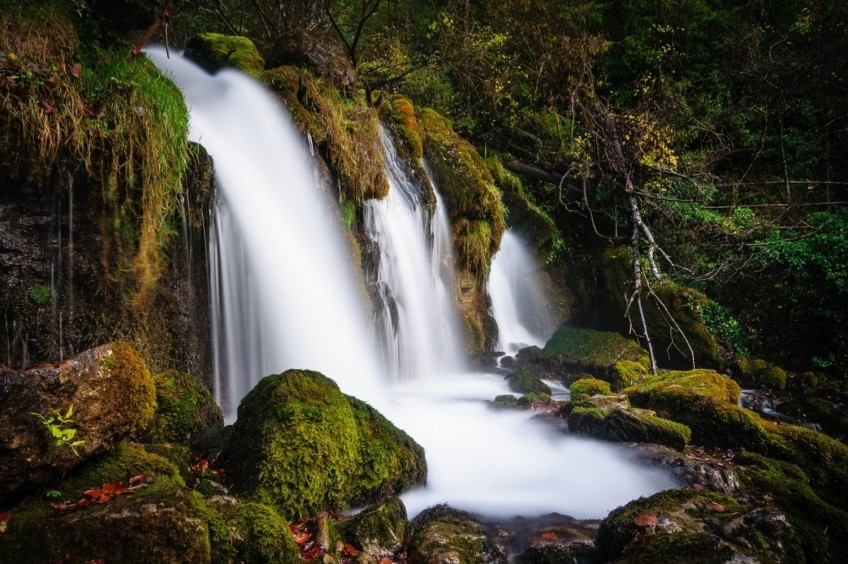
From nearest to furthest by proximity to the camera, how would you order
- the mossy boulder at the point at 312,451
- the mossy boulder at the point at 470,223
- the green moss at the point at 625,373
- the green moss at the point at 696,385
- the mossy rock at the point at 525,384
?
the mossy boulder at the point at 312,451
the green moss at the point at 696,385
the mossy rock at the point at 525,384
the green moss at the point at 625,373
the mossy boulder at the point at 470,223

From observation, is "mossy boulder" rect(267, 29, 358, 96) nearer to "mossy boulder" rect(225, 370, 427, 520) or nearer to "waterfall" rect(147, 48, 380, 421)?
"waterfall" rect(147, 48, 380, 421)

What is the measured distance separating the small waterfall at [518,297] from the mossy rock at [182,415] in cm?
794

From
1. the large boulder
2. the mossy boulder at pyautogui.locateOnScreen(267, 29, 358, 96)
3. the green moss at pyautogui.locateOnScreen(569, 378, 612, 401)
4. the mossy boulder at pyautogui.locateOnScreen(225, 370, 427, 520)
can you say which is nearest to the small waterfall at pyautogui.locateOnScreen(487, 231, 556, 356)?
the green moss at pyautogui.locateOnScreen(569, 378, 612, 401)

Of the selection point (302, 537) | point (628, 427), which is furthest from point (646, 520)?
point (628, 427)

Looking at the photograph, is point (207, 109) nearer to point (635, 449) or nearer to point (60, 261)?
point (60, 261)

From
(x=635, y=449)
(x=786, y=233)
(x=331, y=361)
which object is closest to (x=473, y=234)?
(x=331, y=361)

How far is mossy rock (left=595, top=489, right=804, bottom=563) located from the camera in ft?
7.66

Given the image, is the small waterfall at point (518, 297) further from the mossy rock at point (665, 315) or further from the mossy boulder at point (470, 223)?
the mossy rock at point (665, 315)

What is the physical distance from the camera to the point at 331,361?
6.50 m

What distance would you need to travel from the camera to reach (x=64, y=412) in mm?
2529

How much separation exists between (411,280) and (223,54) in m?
5.27

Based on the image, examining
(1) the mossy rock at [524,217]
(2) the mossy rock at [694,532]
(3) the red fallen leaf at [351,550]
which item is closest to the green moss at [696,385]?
(2) the mossy rock at [694,532]

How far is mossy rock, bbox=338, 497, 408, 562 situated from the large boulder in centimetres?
147

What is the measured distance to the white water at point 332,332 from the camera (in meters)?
4.25
